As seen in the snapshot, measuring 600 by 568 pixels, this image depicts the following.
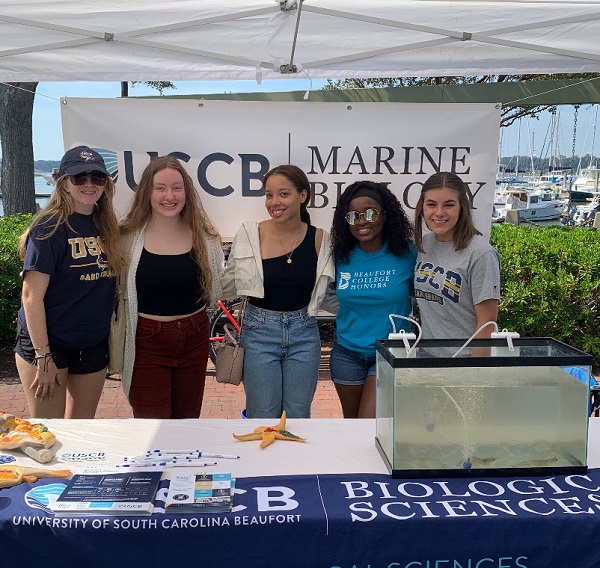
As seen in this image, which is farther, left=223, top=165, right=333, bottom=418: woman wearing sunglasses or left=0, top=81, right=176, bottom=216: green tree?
left=0, top=81, right=176, bottom=216: green tree

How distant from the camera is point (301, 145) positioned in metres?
4.00

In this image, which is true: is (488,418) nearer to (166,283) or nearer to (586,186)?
(166,283)

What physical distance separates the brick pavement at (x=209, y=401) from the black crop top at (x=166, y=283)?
74.6 inches

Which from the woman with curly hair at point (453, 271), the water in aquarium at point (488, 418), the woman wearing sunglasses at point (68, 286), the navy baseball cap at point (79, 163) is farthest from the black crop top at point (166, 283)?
the water in aquarium at point (488, 418)

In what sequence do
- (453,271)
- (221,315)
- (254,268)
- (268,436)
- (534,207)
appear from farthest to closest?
1. (534,207)
2. (221,315)
3. (254,268)
4. (453,271)
5. (268,436)

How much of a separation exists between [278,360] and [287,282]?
384 millimetres

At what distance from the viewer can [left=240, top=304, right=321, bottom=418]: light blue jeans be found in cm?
304

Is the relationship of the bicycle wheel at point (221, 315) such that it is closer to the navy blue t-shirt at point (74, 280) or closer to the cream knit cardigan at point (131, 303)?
the cream knit cardigan at point (131, 303)

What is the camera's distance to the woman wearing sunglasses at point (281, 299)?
Answer: 3.04m

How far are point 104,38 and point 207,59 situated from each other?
0.59 meters

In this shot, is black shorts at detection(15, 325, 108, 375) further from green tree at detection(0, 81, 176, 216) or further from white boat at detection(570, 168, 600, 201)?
white boat at detection(570, 168, 600, 201)

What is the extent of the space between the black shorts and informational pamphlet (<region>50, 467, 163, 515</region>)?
102 centimetres

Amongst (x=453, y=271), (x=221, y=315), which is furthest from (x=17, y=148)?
(x=453, y=271)

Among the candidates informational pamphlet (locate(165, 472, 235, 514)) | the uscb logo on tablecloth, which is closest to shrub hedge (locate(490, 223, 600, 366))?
informational pamphlet (locate(165, 472, 235, 514))
